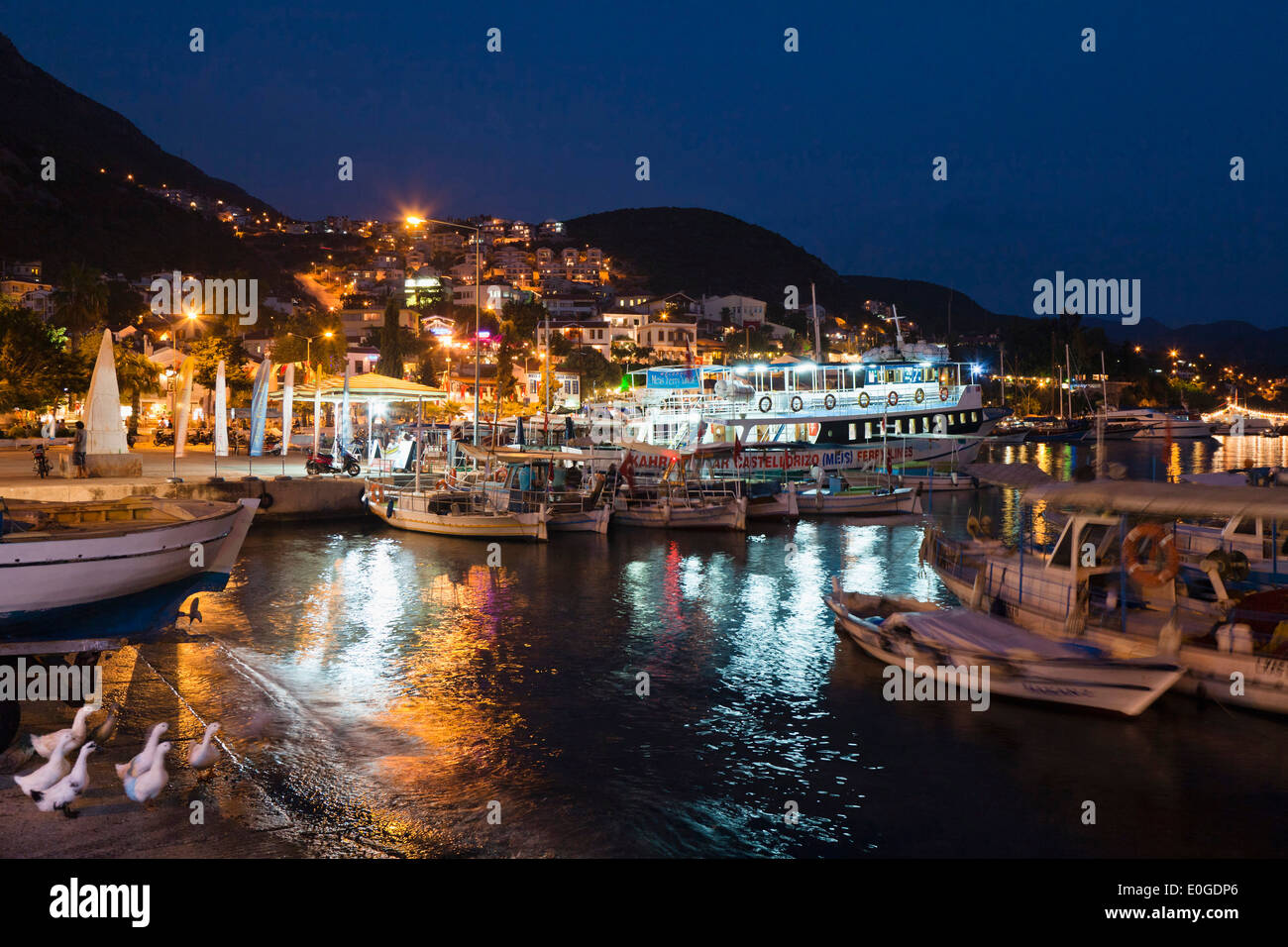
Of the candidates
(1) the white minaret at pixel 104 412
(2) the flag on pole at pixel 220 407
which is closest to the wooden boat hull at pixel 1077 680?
(1) the white minaret at pixel 104 412

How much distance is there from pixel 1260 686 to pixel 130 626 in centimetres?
1818

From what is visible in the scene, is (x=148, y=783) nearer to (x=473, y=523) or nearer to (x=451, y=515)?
(x=473, y=523)

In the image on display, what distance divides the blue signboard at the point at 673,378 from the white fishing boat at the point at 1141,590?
128ft

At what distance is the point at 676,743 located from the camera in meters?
12.4

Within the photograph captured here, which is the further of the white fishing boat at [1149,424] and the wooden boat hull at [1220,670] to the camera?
Result: the white fishing boat at [1149,424]

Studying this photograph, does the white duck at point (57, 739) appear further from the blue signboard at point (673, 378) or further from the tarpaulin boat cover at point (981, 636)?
the blue signboard at point (673, 378)

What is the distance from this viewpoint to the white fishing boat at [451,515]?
2978 centimetres

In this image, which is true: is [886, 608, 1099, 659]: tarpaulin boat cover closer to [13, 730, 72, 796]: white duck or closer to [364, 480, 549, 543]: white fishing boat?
[13, 730, 72, 796]: white duck

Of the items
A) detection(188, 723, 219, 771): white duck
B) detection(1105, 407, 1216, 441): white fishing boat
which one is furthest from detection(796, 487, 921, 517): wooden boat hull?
detection(1105, 407, 1216, 441): white fishing boat

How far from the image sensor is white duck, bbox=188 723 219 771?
9.67 m

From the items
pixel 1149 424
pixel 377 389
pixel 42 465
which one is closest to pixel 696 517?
pixel 377 389

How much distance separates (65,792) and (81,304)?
230ft
